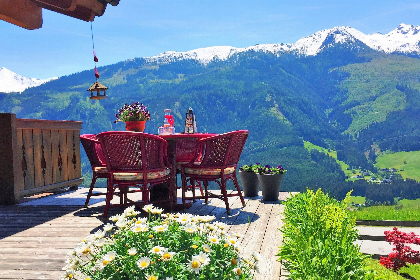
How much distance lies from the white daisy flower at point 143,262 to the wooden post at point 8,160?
5287 millimetres

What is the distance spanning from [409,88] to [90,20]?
215m

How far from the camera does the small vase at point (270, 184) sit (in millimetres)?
5652

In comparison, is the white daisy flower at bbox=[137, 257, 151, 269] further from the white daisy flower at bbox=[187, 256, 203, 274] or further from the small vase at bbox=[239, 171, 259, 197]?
the small vase at bbox=[239, 171, 259, 197]

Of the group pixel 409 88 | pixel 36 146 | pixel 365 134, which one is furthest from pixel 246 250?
pixel 409 88

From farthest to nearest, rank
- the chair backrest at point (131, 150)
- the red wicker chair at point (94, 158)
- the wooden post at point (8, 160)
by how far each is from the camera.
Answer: the wooden post at point (8, 160) → the red wicker chair at point (94, 158) → the chair backrest at point (131, 150)

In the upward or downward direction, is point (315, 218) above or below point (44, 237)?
above

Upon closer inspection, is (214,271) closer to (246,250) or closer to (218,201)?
(246,250)

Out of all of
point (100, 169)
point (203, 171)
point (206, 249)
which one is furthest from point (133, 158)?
point (206, 249)

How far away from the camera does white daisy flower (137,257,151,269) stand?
Answer: 1.44 m

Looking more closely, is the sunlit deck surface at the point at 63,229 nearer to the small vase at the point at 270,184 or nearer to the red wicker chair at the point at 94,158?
the small vase at the point at 270,184

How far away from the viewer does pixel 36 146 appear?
6402 mm

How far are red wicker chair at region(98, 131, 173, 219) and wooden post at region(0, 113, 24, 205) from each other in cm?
244

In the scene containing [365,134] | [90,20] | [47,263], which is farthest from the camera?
[365,134]

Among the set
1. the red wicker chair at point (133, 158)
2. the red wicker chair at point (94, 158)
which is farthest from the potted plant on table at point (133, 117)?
the red wicker chair at point (133, 158)
